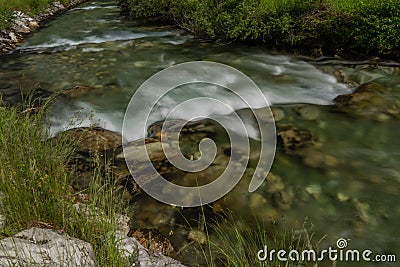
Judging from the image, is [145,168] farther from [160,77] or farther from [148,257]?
[160,77]

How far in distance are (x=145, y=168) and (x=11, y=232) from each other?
2.45m

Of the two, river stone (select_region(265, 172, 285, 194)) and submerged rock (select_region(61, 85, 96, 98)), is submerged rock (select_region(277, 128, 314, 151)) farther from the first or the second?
submerged rock (select_region(61, 85, 96, 98))

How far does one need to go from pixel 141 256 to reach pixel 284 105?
196 inches

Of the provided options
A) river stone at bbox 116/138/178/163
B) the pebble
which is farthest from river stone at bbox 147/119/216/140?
the pebble

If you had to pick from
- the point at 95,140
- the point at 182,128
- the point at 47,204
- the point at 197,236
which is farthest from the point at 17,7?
the point at 197,236

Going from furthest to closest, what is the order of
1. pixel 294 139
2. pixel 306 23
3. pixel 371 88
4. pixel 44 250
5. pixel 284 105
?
pixel 306 23 < pixel 371 88 < pixel 284 105 < pixel 294 139 < pixel 44 250

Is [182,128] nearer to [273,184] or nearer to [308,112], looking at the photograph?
[273,184]

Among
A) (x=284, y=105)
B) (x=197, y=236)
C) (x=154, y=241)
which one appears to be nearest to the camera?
(x=154, y=241)

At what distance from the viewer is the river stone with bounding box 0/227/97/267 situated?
2.67 m

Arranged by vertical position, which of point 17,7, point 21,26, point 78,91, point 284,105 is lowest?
point 284,105

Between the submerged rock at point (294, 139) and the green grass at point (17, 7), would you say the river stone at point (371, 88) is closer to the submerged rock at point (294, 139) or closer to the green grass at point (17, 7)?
the submerged rock at point (294, 139)

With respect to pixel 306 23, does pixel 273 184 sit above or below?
below

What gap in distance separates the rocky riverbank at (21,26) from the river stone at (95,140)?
7.53m

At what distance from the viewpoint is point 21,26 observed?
14414 mm
